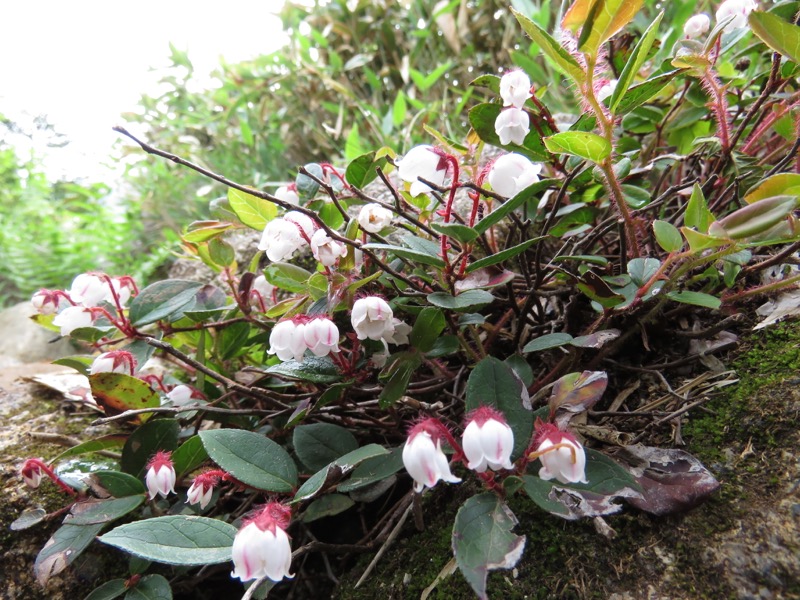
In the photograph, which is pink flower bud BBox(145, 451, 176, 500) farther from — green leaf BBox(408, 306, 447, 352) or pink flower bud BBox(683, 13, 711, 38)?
pink flower bud BBox(683, 13, 711, 38)

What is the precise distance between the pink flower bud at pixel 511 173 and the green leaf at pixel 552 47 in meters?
0.10

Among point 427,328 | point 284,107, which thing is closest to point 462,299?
point 427,328

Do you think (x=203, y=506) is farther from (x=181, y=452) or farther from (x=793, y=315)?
(x=793, y=315)

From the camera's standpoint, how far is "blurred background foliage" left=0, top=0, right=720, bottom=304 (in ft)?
5.66

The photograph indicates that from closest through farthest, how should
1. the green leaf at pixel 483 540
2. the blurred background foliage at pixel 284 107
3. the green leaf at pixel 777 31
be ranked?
the green leaf at pixel 483 540 < the green leaf at pixel 777 31 < the blurred background foliage at pixel 284 107

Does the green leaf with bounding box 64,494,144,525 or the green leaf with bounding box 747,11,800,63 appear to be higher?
the green leaf with bounding box 747,11,800,63

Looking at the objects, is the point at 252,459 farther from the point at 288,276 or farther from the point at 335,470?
the point at 288,276

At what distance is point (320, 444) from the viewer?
24.5 inches

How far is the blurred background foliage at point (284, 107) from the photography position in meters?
1.73

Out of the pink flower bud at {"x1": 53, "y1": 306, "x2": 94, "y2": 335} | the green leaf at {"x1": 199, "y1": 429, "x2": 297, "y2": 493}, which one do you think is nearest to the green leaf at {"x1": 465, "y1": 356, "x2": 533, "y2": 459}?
the green leaf at {"x1": 199, "y1": 429, "x2": 297, "y2": 493}

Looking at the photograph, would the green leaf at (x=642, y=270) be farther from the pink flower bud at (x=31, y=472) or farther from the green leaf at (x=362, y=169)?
the pink flower bud at (x=31, y=472)

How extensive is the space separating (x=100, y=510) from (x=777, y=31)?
963mm

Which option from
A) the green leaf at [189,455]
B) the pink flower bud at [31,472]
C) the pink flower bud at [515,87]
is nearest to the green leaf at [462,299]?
the pink flower bud at [515,87]

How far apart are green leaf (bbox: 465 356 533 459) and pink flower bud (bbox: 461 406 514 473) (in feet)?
0.21
